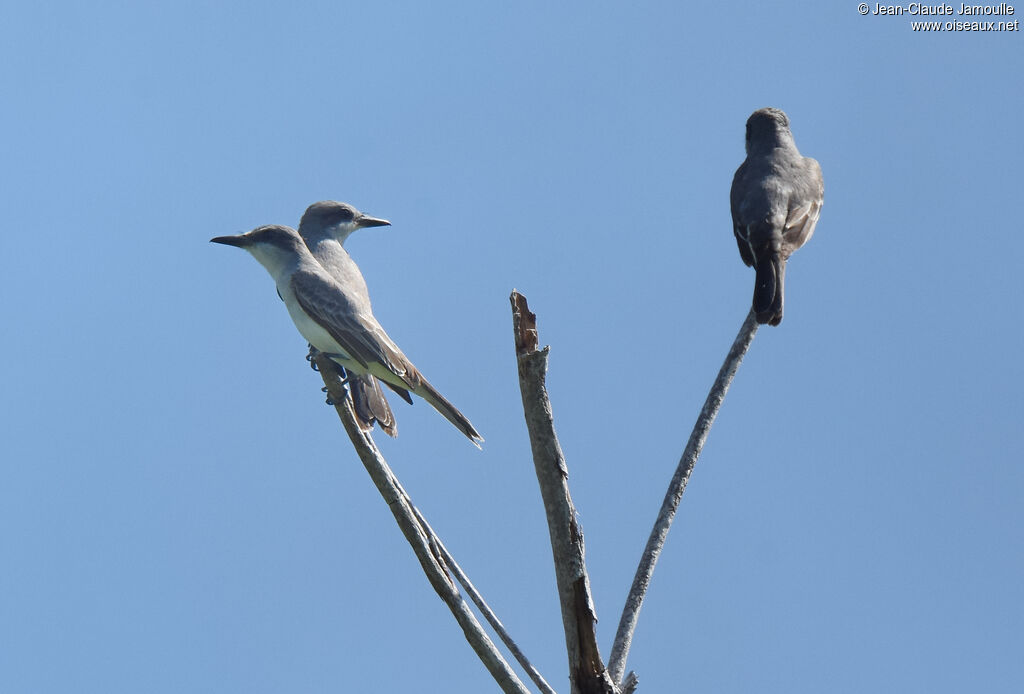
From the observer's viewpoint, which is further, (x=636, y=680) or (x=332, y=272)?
(x=332, y=272)

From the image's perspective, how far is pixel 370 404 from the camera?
991 centimetres

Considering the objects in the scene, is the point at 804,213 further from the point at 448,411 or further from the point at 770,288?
the point at 448,411

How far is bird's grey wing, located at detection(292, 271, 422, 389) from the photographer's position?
9.36 metres

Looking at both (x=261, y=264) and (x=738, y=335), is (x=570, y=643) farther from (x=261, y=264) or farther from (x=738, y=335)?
(x=261, y=264)

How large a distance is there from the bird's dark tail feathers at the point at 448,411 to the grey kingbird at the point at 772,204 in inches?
93.4

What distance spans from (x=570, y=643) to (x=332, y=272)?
20.4ft

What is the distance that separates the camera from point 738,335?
21.4 ft

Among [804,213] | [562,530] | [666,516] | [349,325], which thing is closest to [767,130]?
[804,213]

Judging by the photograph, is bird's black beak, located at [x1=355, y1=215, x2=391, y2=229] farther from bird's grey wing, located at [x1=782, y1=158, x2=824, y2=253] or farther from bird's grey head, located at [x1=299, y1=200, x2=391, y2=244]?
bird's grey wing, located at [x1=782, y1=158, x2=824, y2=253]

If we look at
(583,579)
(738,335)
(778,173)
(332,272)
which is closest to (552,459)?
(583,579)

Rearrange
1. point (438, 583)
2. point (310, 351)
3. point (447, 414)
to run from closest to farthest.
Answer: point (438, 583) < point (447, 414) < point (310, 351)

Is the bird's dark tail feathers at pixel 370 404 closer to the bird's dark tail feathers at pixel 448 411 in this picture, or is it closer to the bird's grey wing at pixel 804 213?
the bird's dark tail feathers at pixel 448 411

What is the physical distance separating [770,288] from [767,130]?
3099 millimetres

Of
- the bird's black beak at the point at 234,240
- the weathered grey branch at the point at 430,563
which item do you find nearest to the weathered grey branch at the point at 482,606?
the weathered grey branch at the point at 430,563
